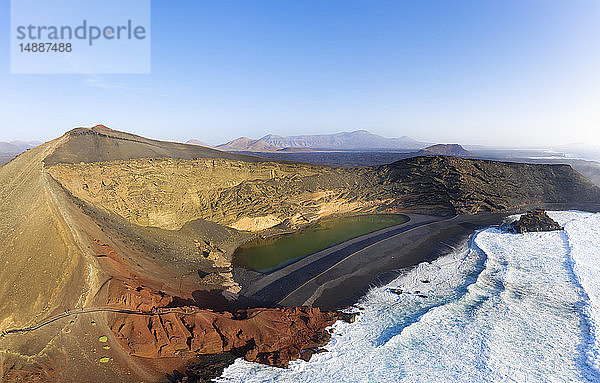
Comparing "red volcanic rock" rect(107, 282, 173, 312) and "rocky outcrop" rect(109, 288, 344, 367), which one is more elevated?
"red volcanic rock" rect(107, 282, 173, 312)

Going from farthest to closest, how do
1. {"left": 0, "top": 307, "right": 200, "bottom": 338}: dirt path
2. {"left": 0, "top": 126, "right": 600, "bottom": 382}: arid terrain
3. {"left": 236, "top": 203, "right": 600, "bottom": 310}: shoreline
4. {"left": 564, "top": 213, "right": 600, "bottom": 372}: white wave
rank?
{"left": 236, "top": 203, "right": 600, "bottom": 310}: shoreline < {"left": 564, "top": 213, "right": 600, "bottom": 372}: white wave < {"left": 0, "top": 126, "right": 600, "bottom": 382}: arid terrain < {"left": 0, "top": 307, "right": 200, "bottom": 338}: dirt path

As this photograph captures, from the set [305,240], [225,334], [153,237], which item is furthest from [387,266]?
[153,237]

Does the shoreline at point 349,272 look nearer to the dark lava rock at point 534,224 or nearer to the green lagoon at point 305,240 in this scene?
the green lagoon at point 305,240

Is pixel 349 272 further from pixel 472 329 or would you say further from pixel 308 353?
pixel 308 353

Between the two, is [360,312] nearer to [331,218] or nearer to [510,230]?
[331,218]

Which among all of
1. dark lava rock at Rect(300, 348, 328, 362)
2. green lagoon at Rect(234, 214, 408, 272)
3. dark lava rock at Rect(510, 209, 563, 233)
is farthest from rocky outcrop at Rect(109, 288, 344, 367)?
dark lava rock at Rect(510, 209, 563, 233)

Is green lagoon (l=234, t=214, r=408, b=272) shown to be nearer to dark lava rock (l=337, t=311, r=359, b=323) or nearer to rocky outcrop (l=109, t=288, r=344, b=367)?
dark lava rock (l=337, t=311, r=359, b=323)

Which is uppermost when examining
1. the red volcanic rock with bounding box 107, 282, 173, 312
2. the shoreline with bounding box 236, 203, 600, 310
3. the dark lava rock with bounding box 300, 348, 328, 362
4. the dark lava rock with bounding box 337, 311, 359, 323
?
the red volcanic rock with bounding box 107, 282, 173, 312

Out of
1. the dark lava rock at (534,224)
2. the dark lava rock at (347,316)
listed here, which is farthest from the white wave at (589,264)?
the dark lava rock at (347,316)
